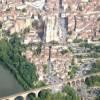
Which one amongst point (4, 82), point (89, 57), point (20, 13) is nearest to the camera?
point (4, 82)

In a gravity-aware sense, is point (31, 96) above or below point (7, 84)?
above

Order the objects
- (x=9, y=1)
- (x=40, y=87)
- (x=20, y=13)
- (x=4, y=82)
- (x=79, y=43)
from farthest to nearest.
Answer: (x=9, y=1)
(x=20, y=13)
(x=79, y=43)
(x=4, y=82)
(x=40, y=87)

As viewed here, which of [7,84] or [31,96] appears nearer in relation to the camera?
[31,96]

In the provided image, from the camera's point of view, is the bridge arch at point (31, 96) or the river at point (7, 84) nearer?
the bridge arch at point (31, 96)

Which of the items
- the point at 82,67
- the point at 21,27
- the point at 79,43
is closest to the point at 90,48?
the point at 79,43

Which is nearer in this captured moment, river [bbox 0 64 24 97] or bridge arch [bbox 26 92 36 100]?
bridge arch [bbox 26 92 36 100]

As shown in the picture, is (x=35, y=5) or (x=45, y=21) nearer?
(x=45, y=21)

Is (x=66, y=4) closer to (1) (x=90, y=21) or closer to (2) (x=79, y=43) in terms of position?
(1) (x=90, y=21)
